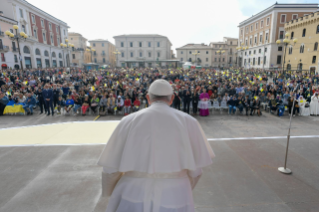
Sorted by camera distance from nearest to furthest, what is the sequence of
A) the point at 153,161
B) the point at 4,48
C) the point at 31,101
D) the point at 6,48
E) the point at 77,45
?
the point at 153,161 < the point at 31,101 < the point at 4,48 < the point at 6,48 < the point at 77,45

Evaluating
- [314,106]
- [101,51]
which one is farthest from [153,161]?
[101,51]

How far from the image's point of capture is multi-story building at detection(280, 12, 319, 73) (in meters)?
33.5

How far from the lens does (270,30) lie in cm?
4716

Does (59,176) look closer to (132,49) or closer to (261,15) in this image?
(261,15)

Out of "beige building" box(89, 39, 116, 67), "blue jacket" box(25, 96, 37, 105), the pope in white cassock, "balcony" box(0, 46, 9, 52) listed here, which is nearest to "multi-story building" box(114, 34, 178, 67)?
"beige building" box(89, 39, 116, 67)

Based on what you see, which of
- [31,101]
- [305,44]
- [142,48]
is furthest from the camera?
[142,48]

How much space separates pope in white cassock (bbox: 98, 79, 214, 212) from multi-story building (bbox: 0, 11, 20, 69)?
40424mm

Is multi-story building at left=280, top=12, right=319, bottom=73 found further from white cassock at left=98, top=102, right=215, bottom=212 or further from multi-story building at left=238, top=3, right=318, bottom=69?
white cassock at left=98, top=102, right=215, bottom=212

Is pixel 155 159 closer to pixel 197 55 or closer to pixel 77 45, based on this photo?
pixel 197 55

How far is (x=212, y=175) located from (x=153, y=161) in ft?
10.7

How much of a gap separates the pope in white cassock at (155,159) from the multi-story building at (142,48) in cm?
7051

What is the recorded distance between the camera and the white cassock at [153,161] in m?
1.62

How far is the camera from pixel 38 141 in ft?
22.0

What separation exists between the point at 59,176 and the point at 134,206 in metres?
3.47
